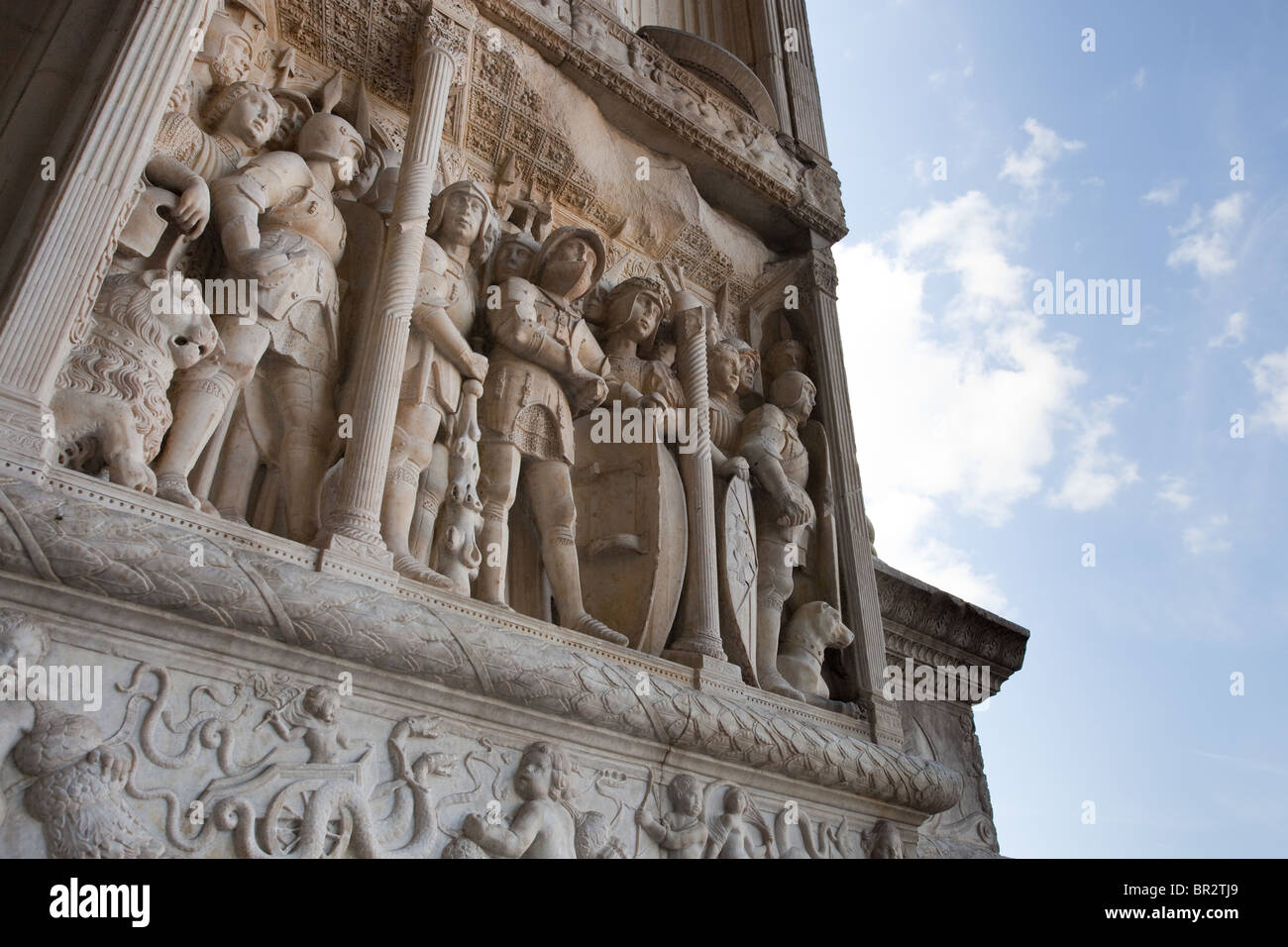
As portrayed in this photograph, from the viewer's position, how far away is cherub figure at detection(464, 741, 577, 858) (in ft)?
11.1

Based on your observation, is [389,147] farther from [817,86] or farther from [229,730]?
[817,86]

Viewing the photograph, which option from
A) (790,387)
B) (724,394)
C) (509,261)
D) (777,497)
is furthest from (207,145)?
(790,387)

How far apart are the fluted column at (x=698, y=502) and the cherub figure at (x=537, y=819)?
1.14 metres

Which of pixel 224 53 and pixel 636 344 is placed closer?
pixel 224 53

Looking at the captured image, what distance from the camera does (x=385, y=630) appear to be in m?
3.36

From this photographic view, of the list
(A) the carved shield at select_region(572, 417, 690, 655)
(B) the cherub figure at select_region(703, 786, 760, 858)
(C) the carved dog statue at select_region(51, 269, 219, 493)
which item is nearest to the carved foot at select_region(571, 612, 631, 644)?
(A) the carved shield at select_region(572, 417, 690, 655)

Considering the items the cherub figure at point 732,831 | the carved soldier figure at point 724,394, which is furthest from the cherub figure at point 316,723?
the carved soldier figure at point 724,394

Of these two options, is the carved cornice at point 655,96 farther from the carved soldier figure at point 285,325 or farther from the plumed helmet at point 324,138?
the carved soldier figure at point 285,325

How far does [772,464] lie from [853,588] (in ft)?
2.80

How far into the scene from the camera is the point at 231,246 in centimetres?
402

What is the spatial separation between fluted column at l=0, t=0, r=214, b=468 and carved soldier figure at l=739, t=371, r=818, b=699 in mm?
3367

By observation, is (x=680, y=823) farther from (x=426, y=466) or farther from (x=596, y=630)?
(x=426, y=466)

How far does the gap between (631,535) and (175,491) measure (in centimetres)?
222

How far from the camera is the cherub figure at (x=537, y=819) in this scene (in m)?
3.38
